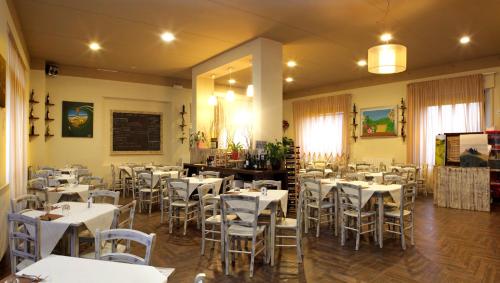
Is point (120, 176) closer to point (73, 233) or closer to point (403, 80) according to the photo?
point (73, 233)

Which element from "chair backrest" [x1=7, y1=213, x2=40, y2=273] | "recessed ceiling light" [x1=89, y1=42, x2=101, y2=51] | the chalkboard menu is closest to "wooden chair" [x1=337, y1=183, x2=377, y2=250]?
"chair backrest" [x1=7, y1=213, x2=40, y2=273]

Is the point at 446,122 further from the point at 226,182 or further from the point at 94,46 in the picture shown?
the point at 94,46

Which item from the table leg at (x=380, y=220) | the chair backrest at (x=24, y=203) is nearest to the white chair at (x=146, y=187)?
the chair backrest at (x=24, y=203)

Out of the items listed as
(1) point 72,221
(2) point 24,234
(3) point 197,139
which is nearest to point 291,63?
(3) point 197,139

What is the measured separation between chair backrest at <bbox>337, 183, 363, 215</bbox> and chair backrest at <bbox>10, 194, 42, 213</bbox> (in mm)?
3932

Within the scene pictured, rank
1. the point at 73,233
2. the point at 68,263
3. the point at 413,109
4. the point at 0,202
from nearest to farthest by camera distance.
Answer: the point at 68,263 → the point at 73,233 → the point at 0,202 → the point at 413,109

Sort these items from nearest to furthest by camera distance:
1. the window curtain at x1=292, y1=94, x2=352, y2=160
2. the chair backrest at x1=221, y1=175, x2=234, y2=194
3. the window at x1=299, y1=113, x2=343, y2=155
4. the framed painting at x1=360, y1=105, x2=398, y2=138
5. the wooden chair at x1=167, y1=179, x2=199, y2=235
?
the wooden chair at x1=167, y1=179, x2=199, y2=235
the chair backrest at x1=221, y1=175, x2=234, y2=194
the framed painting at x1=360, y1=105, x2=398, y2=138
the window curtain at x1=292, y1=94, x2=352, y2=160
the window at x1=299, y1=113, x2=343, y2=155

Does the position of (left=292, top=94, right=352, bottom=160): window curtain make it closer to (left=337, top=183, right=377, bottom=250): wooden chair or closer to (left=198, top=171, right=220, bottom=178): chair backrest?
(left=198, top=171, right=220, bottom=178): chair backrest

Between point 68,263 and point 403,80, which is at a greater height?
point 403,80

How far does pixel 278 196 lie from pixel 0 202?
3418mm

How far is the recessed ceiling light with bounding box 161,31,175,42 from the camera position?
6.63 metres

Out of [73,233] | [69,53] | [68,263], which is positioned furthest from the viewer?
[69,53]

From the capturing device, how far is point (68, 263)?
6.40ft

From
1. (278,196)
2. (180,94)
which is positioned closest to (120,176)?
(180,94)
